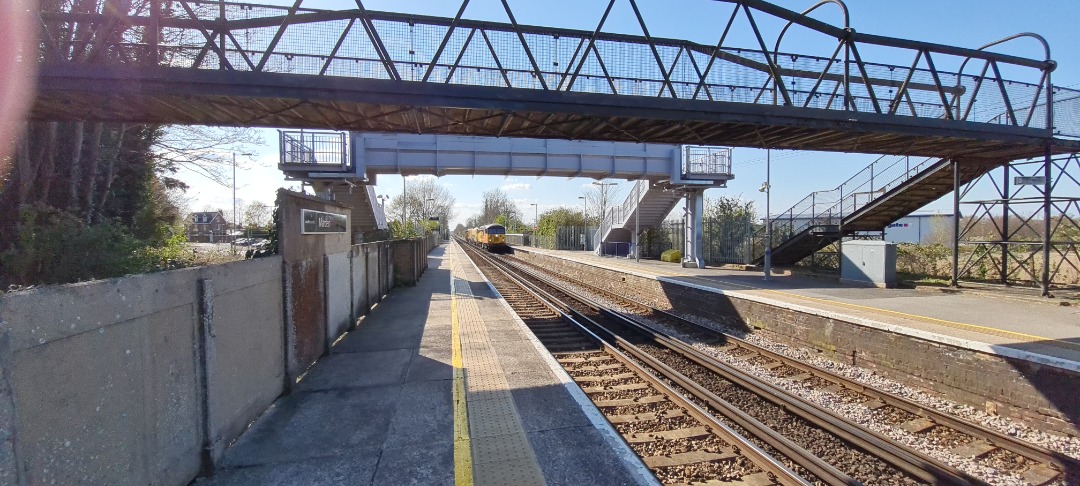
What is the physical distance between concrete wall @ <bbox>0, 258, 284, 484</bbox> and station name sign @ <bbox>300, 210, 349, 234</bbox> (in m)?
1.76

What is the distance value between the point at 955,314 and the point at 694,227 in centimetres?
1380

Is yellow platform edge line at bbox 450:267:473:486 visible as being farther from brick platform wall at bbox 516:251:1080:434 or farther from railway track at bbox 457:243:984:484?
brick platform wall at bbox 516:251:1080:434

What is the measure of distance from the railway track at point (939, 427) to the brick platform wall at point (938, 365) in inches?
41.4

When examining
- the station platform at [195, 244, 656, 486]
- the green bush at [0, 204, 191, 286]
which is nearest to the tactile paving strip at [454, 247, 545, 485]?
the station platform at [195, 244, 656, 486]

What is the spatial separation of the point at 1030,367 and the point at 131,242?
14.1 m

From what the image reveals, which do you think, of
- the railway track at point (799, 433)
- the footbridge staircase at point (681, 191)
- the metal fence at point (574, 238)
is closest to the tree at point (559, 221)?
the metal fence at point (574, 238)

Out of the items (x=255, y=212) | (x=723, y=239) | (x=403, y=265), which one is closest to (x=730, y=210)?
(x=723, y=239)

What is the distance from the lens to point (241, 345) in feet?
16.1

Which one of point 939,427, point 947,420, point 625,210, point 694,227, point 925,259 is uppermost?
point 625,210

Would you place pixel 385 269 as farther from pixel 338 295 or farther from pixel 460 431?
pixel 460 431

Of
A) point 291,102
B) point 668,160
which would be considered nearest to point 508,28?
point 291,102

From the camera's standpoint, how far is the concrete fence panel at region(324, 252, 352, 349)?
828cm

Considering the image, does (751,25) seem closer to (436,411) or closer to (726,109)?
(726,109)

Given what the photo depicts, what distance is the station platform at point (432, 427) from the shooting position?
4242 mm
